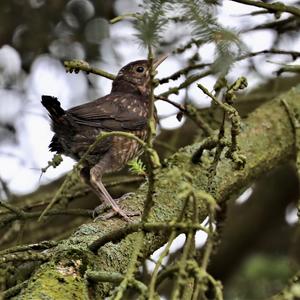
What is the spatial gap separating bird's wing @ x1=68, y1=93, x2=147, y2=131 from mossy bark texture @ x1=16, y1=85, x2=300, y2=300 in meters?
0.47

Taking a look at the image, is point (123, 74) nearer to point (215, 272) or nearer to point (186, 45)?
point (186, 45)

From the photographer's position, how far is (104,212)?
4262 millimetres

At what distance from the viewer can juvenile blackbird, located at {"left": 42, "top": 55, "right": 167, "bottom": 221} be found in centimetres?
470

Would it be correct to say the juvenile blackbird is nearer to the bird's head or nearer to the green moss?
the bird's head

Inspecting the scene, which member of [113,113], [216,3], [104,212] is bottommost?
[104,212]

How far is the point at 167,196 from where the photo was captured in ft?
13.5

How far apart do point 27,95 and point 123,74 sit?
747 millimetres

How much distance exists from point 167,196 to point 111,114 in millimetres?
959

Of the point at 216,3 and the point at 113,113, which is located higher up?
the point at 216,3

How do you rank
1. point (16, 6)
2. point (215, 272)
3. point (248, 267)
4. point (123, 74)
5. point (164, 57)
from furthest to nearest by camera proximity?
point (215, 272), point (16, 6), point (123, 74), point (164, 57), point (248, 267)

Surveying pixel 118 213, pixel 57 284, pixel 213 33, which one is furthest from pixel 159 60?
pixel 57 284

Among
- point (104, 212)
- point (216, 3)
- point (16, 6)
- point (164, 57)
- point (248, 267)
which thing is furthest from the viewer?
point (16, 6)

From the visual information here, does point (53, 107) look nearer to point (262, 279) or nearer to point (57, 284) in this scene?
point (262, 279)

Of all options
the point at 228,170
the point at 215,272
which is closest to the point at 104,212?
the point at 228,170
